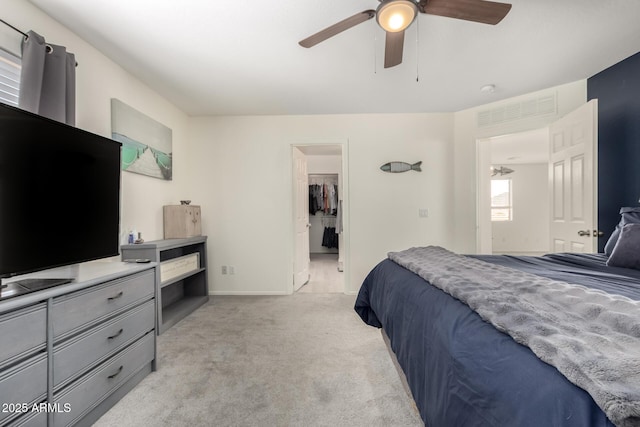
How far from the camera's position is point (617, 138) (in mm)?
2383

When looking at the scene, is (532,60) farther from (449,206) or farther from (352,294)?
(352,294)

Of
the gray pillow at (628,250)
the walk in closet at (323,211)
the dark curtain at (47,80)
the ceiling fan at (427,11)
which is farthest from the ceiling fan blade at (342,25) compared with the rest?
the walk in closet at (323,211)

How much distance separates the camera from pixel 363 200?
11.6 feet

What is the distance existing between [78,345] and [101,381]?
27 centimetres

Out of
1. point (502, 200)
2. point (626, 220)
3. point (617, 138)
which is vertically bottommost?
point (626, 220)

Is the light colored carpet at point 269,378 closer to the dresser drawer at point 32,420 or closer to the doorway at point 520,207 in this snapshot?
the dresser drawer at point 32,420

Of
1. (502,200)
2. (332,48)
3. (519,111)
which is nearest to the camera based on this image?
(332,48)

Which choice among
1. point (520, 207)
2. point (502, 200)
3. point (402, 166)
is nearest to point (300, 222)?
point (402, 166)

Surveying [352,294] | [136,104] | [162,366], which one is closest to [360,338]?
[352,294]

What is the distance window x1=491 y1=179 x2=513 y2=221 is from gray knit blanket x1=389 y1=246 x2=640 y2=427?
6.56m

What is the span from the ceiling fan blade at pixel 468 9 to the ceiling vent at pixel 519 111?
79.4 inches

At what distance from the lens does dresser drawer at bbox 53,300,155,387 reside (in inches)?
46.4

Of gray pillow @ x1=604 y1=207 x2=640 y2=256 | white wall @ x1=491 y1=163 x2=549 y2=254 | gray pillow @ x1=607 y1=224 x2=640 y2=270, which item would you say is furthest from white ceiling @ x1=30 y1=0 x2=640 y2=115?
white wall @ x1=491 y1=163 x2=549 y2=254

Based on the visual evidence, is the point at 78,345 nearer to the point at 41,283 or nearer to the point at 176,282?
the point at 41,283
